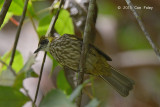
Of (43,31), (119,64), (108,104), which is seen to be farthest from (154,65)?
(43,31)

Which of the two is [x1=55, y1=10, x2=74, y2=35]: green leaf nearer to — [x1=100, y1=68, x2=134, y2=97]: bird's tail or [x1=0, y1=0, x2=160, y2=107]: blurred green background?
[x1=100, y1=68, x2=134, y2=97]: bird's tail

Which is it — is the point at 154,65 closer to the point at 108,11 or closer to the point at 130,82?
the point at 108,11

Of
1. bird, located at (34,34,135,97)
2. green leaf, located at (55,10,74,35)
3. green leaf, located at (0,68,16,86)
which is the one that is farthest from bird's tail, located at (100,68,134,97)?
green leaf, located at (0,68,16,86)

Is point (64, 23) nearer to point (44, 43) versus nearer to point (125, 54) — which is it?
point (44, 43)

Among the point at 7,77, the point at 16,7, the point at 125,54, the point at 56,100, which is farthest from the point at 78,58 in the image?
the point at 125,54

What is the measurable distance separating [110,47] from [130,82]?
1.54 meters

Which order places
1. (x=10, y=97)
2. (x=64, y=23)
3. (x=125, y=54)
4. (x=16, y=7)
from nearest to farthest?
1. (x=10, y=97)
2. (x=16, y=7)
3. (x=64, y=23)
4. (x=125, y=54)

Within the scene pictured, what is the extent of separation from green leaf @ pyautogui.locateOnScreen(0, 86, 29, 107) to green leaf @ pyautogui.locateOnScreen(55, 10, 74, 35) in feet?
3.37

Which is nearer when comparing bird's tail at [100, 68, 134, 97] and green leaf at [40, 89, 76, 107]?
green leaf at [40, 89, 76, 107]

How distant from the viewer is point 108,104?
331 cm

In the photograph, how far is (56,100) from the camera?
Result: 1.04 m

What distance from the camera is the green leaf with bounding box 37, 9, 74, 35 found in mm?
2237

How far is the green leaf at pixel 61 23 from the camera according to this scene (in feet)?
7.34

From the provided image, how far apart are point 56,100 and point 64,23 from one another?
1.25 m
